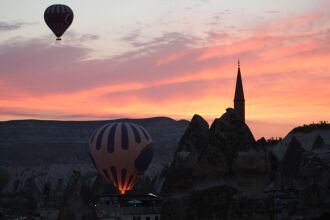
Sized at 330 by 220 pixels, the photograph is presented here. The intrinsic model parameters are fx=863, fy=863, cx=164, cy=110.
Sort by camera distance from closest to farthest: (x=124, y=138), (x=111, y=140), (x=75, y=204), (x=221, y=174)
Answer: (x=221, y=174) → (x=75, y=204) → (x=111, y=140) → (x=124, y=138)

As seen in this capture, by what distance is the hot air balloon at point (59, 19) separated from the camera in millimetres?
65688

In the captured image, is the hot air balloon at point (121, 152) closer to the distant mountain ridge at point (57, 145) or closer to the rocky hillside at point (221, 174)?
the rocky hillside at point (221, 174)

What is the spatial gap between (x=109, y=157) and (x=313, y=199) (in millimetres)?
20259

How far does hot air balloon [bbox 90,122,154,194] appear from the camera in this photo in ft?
211

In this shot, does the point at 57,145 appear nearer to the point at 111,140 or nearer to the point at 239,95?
the point at 239,95

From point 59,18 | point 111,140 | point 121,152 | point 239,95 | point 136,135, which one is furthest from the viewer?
point 239,95

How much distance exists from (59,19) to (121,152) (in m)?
11.3

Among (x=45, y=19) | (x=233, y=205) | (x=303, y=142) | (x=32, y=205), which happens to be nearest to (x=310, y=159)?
(x=45, y=19)

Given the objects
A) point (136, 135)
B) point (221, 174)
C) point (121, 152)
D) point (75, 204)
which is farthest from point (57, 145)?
point (221, 174)

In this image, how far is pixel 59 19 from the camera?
65812mm

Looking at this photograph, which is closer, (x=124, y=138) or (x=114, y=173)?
(x=124, y=138)

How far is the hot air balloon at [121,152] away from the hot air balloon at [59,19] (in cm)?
836

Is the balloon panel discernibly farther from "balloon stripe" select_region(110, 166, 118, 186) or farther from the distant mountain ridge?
the distant mountain ridge

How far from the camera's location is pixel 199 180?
6.46 metres
